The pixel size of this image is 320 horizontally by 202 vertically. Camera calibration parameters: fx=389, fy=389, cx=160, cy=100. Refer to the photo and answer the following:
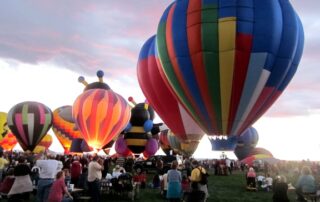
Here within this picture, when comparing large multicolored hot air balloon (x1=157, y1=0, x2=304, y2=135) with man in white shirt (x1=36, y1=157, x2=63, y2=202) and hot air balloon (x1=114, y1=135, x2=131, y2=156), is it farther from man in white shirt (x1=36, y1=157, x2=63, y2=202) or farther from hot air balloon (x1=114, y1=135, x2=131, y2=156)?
hot air balloon (x1=114, y1=135, x2=131, y2=156)

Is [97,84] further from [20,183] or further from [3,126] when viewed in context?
[20,183]

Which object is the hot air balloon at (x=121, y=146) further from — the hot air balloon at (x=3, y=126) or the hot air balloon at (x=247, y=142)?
the hot air balloon at (x=3, y=126)

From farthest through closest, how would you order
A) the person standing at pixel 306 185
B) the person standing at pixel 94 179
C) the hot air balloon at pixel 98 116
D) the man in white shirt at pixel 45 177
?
the hot air balloon at pixel 98 116, the person standing at pixel 306 185, the person standing at pixel 94 179, the man in white shirt at pixel 45 177

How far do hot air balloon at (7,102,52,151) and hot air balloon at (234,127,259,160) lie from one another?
19.3 meters

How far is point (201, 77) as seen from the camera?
15.3 metres

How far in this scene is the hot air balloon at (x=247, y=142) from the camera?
40.1m

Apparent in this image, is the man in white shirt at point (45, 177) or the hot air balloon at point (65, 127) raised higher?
the hot air balloon at point (65, 127)

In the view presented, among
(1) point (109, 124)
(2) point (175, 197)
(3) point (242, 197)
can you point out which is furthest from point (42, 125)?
(2) point (175, 197)

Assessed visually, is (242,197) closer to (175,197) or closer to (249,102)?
(249,102)

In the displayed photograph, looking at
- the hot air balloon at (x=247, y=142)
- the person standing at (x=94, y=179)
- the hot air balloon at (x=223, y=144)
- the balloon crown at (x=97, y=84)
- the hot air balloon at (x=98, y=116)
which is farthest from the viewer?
the hot air balloon at (x=247, y=142)

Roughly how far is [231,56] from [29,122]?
779 inches

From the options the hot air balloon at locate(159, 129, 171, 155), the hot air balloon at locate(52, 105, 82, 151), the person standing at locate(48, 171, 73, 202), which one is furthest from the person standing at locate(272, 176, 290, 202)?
the hot air balloon at locate(52, 105, 82, 151)

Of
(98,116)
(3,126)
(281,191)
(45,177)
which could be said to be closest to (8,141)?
(3,126)

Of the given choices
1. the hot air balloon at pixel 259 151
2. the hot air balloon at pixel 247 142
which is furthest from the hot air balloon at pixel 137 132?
the hot air balloon at pixel 259 151
